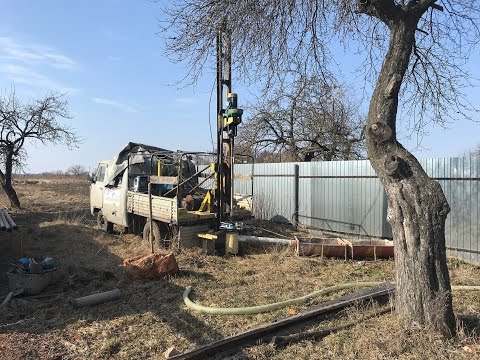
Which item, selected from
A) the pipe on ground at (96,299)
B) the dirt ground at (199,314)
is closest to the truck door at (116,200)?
the dirt ground at (199,314)

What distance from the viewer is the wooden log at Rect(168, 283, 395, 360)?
432 centimetres

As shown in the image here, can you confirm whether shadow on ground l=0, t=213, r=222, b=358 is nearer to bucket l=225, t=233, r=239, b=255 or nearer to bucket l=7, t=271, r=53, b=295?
bucket l=7, t=271, r=53, b=295

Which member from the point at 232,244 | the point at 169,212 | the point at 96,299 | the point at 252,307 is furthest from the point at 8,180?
the point at 252,307

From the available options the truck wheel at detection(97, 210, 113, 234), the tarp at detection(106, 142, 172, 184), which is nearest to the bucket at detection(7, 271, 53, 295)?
the tarp at detection(106, 142, 172, 184)

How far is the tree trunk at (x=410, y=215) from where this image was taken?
182 inches

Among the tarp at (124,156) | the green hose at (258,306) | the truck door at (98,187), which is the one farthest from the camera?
the truck door at (98,187)

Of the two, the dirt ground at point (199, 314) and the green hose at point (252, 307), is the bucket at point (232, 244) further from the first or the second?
the green hose at point (252, 307)

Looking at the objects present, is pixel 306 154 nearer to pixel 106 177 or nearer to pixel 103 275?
pixel 106 177

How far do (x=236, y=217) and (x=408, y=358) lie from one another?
22.4 ft

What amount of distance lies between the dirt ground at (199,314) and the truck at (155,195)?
2.69 feet

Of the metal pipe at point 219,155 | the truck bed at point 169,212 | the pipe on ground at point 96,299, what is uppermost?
the metal pipe at point 219,155

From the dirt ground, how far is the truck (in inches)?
32.2

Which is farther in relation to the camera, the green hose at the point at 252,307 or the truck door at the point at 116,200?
the truck door at the point at 116,200

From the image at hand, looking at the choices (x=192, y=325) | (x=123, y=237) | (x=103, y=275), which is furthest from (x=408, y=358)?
(x=123, y=237)
